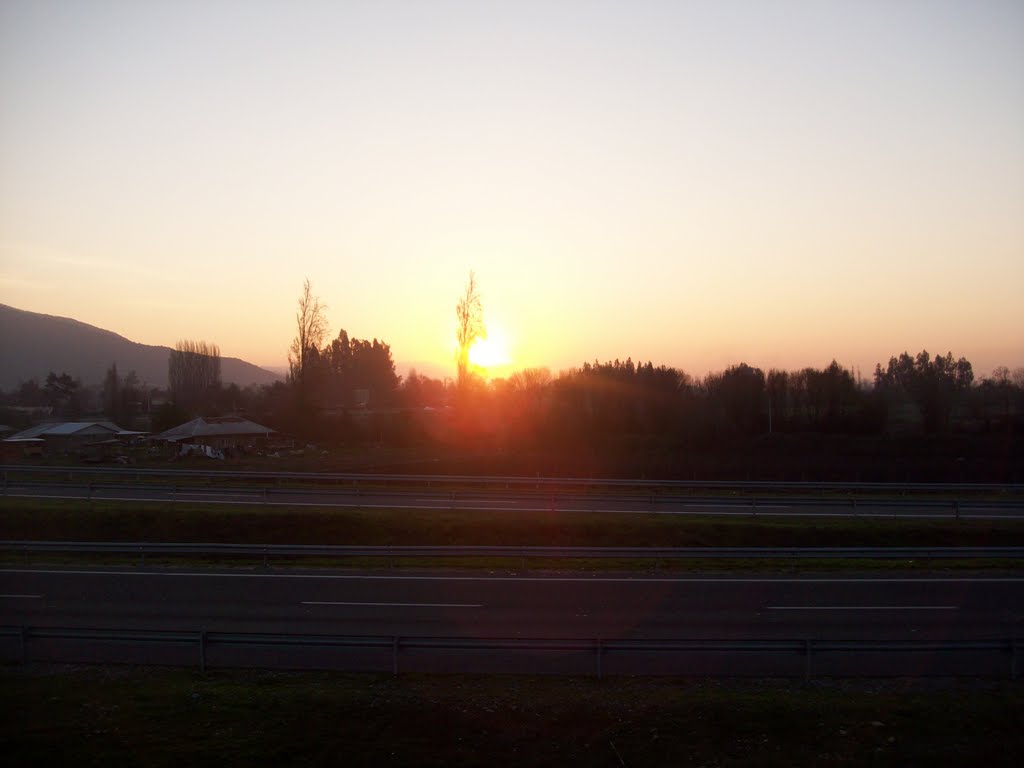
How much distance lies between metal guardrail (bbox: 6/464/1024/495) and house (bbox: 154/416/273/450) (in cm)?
1097

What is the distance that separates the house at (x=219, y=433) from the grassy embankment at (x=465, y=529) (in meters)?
19.4

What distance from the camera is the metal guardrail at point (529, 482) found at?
2734cm

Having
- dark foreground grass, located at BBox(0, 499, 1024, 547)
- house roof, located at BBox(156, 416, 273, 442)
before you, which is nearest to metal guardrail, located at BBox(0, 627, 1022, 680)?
dark foreground grass, located at BBox(0, 499, 1024, 547)

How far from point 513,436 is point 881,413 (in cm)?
2450

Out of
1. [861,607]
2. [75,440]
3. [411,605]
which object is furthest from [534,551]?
[75,440]

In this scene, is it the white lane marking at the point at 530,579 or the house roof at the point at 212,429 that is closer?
the white lane marking at the point at 530,579

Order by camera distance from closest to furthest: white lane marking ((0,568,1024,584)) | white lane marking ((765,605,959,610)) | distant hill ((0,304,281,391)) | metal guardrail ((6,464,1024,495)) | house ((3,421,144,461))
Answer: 1. white lane marking ((765,605,959,610))
2. white lane marking ((0,568,1024,584))
3. metal guardrail ((6,464,1024,495))
4. house ((3,421,144,461))
5. distant hill ((0,304,281,391))

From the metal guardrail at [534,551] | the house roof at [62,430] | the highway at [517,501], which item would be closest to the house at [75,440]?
the house roof at [62,430]

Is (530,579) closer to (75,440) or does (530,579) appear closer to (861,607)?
(861,607)

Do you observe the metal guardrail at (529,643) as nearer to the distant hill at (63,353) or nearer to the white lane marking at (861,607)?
the white lane marking at (861,607)

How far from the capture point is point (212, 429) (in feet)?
143

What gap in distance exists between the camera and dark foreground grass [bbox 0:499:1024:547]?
66.8 ft

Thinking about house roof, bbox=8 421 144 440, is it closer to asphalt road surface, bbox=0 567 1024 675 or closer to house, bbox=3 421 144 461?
house, bbox=3 421 144 461

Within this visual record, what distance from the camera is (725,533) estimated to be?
67.7 feet
